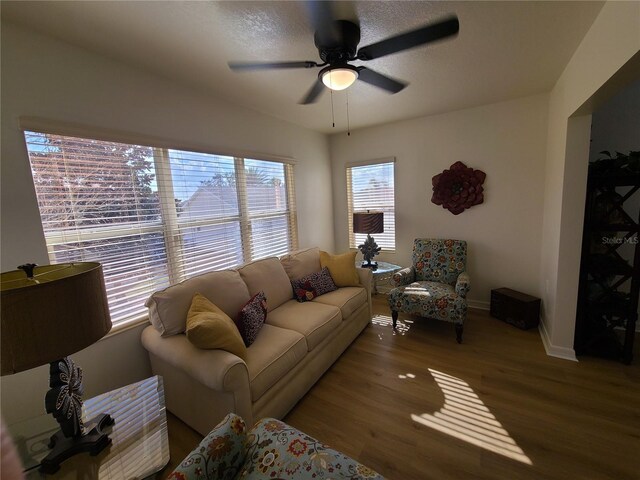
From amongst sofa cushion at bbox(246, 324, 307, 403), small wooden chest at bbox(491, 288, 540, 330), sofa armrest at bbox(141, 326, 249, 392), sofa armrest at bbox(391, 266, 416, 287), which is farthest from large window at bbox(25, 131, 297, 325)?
small wooden chest at bbox(491, 288, 540, 330)

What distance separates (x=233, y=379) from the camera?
5.20 ft

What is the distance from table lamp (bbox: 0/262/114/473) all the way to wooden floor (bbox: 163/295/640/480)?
65cm

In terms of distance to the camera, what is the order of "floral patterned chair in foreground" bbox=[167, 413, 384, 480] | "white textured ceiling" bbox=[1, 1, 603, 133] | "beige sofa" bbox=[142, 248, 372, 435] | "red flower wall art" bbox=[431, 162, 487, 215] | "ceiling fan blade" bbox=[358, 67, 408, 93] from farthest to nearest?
"red flower wall art" bbox=[431, 162, 487, 215], "ceiling fan blade" bbox=[358, 67, 408, 93], "beige sofa" bbox=[142, 248, 372, 435], "white textured ceiling" bbox=[1, 1, 603, 133], "floral patterned chair in foreground" bbox=[167, 413, 384, 480]

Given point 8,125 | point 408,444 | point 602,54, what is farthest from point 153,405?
point 602,54

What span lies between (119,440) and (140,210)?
1508mm

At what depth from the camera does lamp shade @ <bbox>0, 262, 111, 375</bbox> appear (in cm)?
99

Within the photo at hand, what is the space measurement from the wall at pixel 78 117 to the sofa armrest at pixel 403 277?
87.7 inches

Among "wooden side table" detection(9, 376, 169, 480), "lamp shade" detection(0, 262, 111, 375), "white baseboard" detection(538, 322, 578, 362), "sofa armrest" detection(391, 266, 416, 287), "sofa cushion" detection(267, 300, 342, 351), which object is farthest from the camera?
"sofa armrest" detection(391, 266, 416, 287)

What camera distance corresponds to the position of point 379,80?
2037mm

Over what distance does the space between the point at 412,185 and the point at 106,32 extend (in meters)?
3.32

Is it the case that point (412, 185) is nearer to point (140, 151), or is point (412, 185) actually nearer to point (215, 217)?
point (215, 217)

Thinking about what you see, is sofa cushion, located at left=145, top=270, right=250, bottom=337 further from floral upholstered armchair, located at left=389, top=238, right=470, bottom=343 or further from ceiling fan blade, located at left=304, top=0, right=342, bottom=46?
ceiling fan blade, located at left=304, top=0, right=342, bottom=46

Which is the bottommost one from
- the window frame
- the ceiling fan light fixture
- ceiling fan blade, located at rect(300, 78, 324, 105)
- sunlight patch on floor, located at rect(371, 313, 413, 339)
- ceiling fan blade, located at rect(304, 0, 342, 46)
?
sunlight patch on floor, located at rect(371, 313, 413, 339)

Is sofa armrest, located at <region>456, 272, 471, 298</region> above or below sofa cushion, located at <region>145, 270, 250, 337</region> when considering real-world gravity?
below
